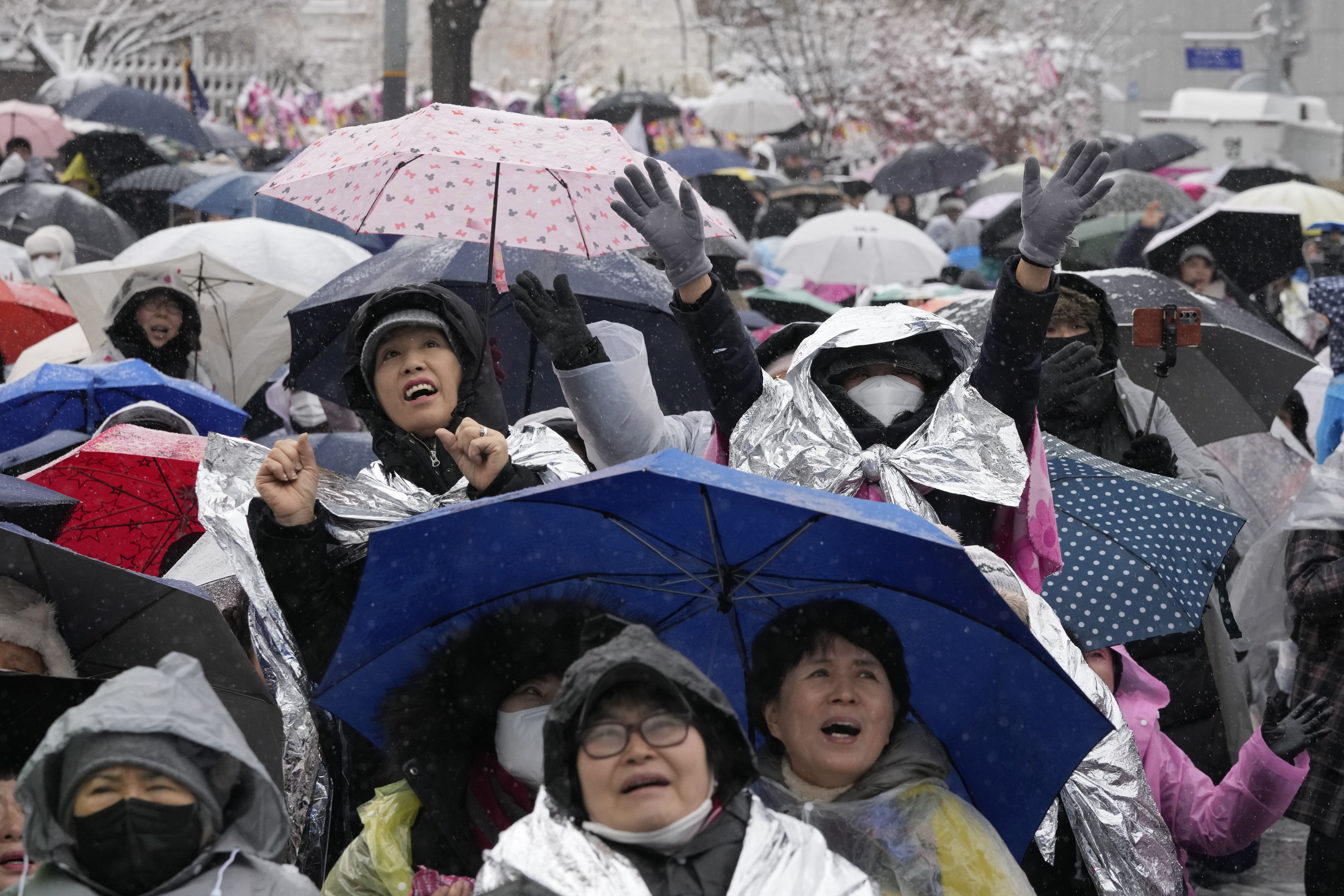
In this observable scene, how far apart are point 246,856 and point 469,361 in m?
1.59

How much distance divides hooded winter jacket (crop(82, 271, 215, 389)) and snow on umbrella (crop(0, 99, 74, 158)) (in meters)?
14.2

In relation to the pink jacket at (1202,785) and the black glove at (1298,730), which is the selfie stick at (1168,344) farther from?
the black glove at (1298,730)

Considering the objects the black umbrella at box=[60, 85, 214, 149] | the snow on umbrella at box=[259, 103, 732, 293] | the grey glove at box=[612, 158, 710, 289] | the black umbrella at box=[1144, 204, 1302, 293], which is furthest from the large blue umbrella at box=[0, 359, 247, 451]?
the black umbrella at box=[60, 85, 214, 149]

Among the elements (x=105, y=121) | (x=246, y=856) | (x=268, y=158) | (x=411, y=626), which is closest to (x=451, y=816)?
(x=411, y=626)

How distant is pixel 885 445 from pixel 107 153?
1413 centimetres

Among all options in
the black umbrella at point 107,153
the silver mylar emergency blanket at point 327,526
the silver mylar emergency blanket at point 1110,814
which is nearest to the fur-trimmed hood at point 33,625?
the silver mylar emergency blanket at point 327,526

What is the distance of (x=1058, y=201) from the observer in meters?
3.43

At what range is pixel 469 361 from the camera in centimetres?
397

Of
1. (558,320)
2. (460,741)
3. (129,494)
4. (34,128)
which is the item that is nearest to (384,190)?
(558,320)

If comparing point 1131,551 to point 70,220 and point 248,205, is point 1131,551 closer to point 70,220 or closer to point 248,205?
point 248,205

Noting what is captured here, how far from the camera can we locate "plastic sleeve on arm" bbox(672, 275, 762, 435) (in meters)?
3.62

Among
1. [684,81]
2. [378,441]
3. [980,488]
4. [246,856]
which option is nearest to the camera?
[246,856]

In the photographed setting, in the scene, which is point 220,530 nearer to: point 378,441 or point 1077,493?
point 378,441

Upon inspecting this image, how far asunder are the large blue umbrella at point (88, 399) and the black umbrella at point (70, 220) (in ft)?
19.9
